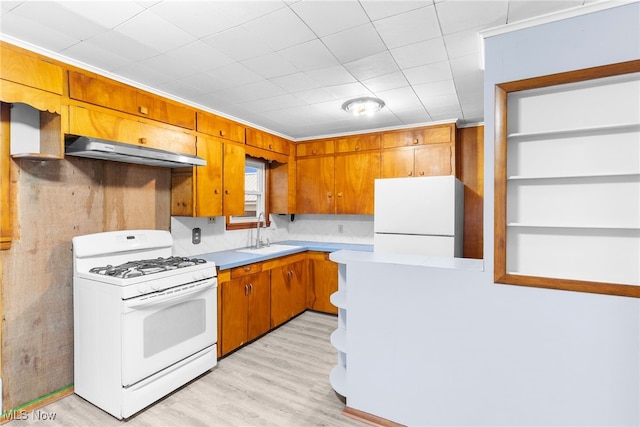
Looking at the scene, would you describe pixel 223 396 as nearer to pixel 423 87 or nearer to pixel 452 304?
pixel 452 304

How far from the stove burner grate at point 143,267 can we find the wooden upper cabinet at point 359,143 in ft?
7.86

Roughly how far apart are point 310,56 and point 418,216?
71.3 inches

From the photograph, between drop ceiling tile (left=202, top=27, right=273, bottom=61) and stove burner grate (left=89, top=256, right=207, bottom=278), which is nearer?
drop ceiling tile (left=202, top=27, right=273, bottom=61)

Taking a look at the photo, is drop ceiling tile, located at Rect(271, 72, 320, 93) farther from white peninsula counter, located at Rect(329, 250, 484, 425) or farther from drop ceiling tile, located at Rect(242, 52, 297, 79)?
white peninsula counter, located at Rect(329, 250, 484, 425)

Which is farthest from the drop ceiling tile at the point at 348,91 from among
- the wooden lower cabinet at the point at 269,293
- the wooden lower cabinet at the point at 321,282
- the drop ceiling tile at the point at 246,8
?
the wooden lower cabinet at the point at 321,282

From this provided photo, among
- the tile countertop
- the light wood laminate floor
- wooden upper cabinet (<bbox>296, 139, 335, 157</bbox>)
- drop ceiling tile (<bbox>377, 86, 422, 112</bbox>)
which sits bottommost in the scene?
the light wood laminate floor

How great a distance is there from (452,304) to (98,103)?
2771 millimetres

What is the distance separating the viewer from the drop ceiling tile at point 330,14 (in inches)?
63.4

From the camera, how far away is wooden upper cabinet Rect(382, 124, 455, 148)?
3.64 m

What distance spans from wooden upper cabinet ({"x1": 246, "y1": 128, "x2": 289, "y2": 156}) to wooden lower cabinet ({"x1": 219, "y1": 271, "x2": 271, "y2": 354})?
1560mm

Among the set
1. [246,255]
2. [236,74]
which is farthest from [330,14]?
[246,255]

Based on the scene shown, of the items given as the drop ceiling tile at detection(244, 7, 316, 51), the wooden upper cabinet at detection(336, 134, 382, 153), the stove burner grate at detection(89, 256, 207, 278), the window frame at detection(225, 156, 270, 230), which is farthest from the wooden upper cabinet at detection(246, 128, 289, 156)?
the drop ceiling tile at detection(244, 7, 316, 51)

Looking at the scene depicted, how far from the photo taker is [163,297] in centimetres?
222

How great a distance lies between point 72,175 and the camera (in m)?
2.38
